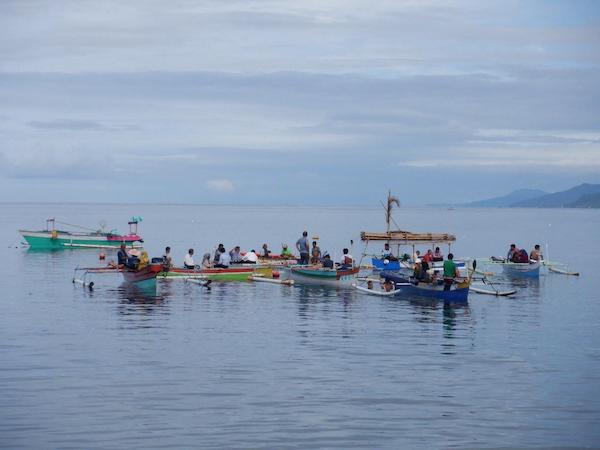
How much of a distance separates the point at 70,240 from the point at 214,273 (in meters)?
48.7

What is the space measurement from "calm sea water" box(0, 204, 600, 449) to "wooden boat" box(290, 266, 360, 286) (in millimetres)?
4608

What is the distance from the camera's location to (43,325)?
3925 centimetres

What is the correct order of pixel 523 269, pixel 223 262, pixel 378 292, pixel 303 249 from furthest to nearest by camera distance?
pixel 523 269
pixel 303 249
pixel 223 262
pixel 378 292

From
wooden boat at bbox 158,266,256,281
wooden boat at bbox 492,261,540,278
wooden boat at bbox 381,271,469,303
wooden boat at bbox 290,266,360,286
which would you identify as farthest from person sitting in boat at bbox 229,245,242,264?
wooden boat at bbox 492,261,540,278

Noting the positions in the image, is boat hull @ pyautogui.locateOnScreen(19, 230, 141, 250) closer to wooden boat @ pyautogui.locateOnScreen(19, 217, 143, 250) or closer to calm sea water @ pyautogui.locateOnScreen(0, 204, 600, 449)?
wooden boat @ pyautogui.locateOnScreen(19, 217, 143, 250)

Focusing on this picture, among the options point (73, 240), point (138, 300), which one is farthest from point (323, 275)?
point (73, 240)

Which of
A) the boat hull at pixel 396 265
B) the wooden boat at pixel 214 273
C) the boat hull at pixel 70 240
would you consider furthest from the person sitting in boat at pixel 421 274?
the boat hull at pixel 70 240

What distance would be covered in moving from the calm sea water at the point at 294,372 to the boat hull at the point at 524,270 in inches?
609

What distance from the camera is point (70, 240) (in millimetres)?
101688

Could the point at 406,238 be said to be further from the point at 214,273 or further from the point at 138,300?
the point at 138,300

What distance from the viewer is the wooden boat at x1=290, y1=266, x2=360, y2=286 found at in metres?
54.9

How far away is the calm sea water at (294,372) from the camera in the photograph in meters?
22.1

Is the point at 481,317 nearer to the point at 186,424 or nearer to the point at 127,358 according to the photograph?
the point at 127,358

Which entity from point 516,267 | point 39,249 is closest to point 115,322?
point 516,267
